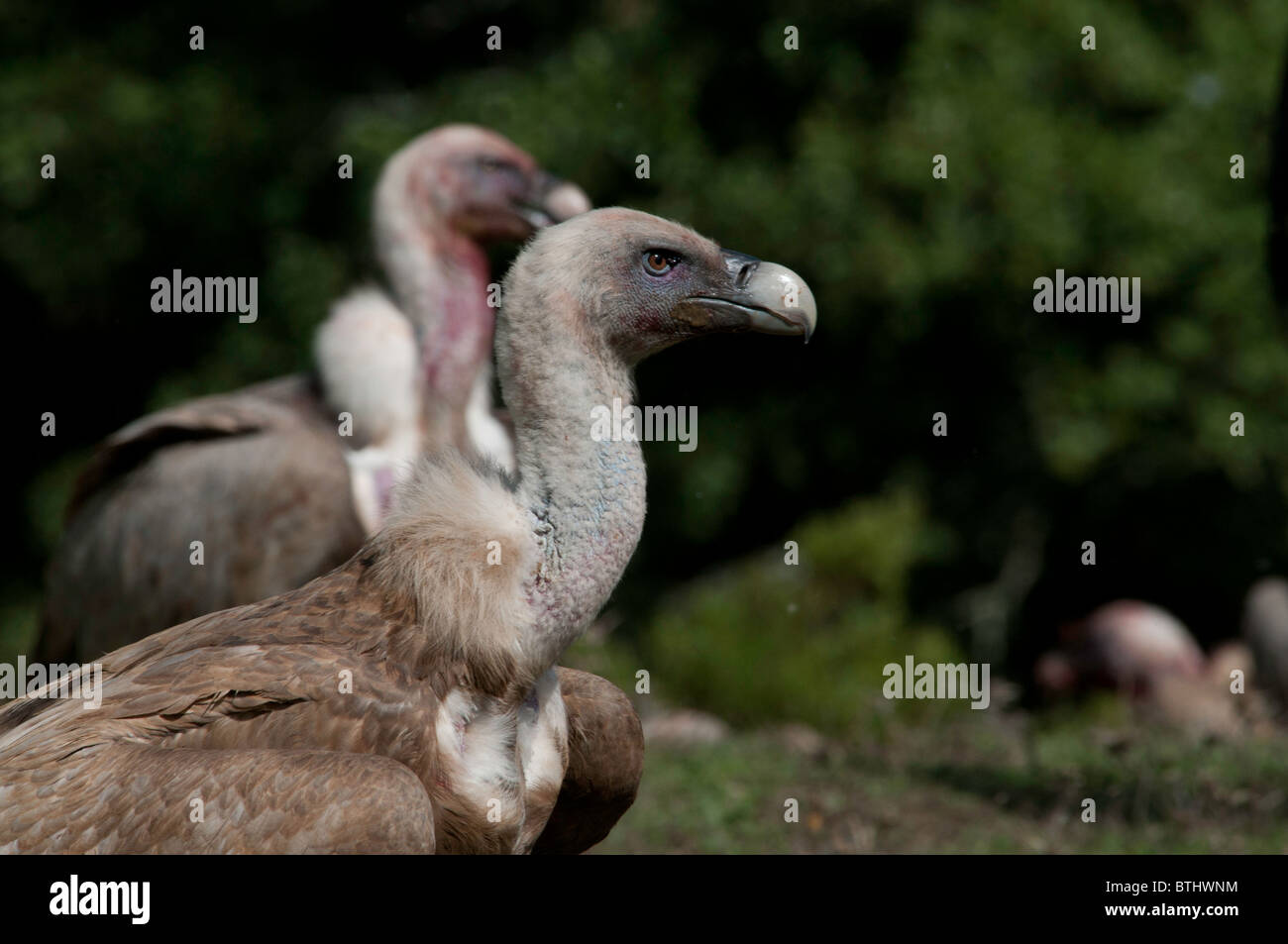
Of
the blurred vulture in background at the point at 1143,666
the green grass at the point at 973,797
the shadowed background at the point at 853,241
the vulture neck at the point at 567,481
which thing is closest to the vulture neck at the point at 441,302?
the green grass at the point at 973,797

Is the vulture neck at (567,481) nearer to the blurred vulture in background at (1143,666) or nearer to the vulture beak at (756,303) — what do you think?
the vulture beak at (756,303)

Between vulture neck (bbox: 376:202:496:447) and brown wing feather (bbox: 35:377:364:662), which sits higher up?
vulture neck (bbox: 376:202:496:447)

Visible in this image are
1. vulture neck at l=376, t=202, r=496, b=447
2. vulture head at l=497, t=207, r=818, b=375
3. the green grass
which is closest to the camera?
vulture head at l=497, t=207, r=818, b=375

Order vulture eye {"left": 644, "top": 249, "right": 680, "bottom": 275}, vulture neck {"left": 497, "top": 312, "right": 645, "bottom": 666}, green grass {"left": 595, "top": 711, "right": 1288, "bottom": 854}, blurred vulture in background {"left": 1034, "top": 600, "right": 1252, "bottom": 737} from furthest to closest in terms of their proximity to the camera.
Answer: blurred vulture in background {"left": 1034, "top": 600, "right": 1252, "bottom": 737}
green grass {"left": 595, "top": 711, "right": 1288, "bottom": 854}
vulture eye {"left": 644, "top": 249, "right": 680, "bottom": 275}
vulture neck {"left": 497, "top": 312, "right": 645, "bottom": 666}

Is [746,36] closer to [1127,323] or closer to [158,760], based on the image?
[1127,323]

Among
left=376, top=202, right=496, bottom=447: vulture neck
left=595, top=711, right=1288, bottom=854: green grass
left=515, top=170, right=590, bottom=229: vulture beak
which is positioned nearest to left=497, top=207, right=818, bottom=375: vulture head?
left=595, top=711, right=1288, bottom=854: green grass

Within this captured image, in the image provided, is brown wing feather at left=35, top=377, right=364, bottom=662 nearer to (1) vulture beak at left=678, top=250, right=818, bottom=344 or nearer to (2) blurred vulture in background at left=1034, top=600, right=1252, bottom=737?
(1) vulture beak at left=678, top=250, right=818, bottom=344

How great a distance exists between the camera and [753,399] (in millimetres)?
11734

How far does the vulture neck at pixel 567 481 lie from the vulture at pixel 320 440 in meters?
2.55

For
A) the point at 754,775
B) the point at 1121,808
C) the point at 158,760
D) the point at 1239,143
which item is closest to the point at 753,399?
A: the point at 1239,143

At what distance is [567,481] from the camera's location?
3.46 meters

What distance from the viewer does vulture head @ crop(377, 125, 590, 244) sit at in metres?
7.05

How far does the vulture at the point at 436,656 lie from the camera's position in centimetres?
305

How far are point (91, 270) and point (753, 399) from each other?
4853mm
